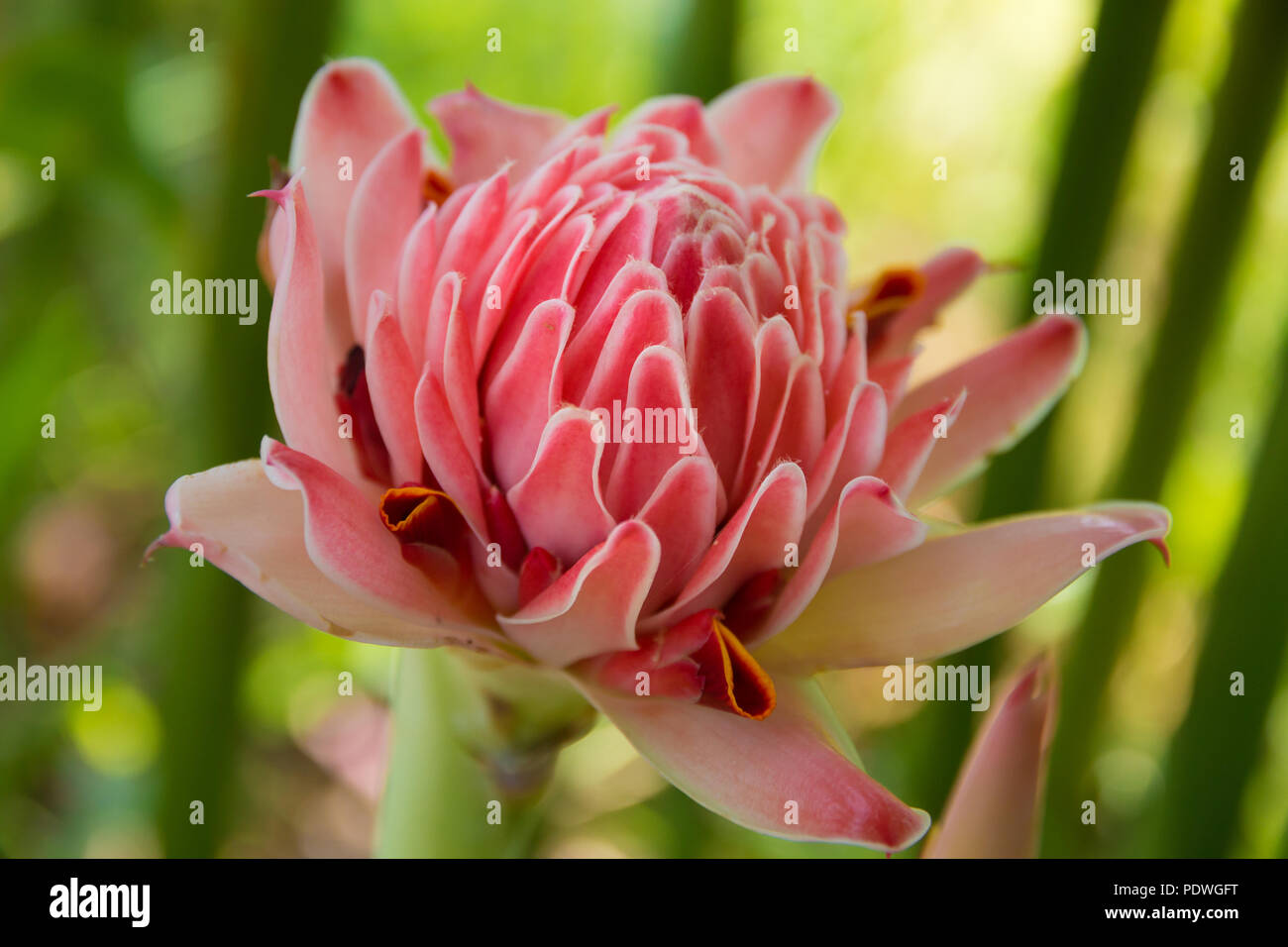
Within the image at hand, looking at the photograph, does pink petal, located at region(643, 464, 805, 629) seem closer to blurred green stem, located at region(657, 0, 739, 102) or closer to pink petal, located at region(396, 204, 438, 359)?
pink petal, located at region(396, 204, 438, 359)

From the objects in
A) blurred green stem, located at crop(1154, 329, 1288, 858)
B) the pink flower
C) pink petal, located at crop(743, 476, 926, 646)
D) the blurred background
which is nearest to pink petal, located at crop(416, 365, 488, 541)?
the pink flower

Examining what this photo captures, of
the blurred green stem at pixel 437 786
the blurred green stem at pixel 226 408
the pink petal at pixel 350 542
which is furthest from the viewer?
the blurred green stem at pixel 226 408

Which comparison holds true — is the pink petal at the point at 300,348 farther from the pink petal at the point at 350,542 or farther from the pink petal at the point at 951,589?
the pink petal at the point at 951,589

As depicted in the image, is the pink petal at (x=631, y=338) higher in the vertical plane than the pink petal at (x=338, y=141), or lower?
lower

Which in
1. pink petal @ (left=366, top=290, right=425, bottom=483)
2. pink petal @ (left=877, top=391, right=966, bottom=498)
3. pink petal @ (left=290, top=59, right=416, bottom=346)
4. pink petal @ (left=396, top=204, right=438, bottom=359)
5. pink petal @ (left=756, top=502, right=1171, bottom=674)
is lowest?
pink petal @ (left=756, top=502, right=1171, bottom=674)

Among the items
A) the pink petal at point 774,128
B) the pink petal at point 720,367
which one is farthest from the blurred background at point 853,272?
the pink petal at point 720,367

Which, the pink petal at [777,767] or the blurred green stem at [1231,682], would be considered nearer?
the pink petal at [777,767]

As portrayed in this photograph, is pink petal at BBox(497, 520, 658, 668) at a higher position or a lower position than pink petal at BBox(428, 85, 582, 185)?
lower
